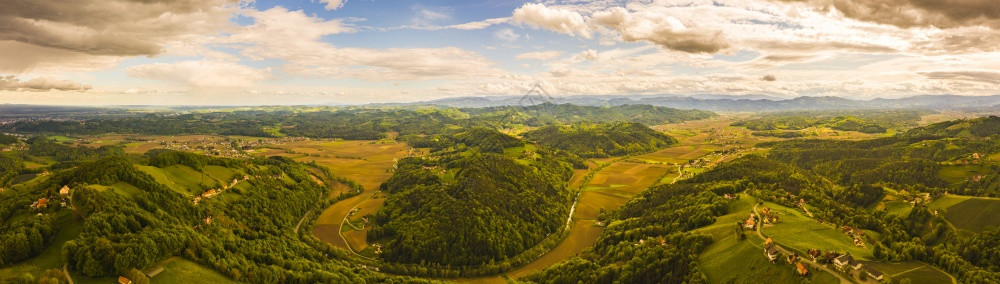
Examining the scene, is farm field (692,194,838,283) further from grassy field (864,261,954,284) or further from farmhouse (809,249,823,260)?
grassy field (864,261,954,284)

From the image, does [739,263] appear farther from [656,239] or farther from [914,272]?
[914,272]

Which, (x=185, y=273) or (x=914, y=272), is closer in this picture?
(x=185, y=273)

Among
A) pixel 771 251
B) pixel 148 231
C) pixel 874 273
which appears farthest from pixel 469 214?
pixel 874 273

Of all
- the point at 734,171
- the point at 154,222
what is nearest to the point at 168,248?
the point at 154,222

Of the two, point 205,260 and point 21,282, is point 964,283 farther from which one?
point 21,282

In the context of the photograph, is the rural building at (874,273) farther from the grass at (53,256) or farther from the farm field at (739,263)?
the grass at (53,256)

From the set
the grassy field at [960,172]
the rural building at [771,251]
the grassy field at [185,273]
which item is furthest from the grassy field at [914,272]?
the grassy field at [960,172]

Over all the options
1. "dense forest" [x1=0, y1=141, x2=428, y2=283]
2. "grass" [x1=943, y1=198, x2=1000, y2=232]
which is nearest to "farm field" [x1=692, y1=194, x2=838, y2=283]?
"grass" [x1=943, y1=198, x2=1000, y2=232]

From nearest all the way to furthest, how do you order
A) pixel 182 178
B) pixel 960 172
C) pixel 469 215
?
pixel 469 215 → pixel 182 178 → pixel 960 172
